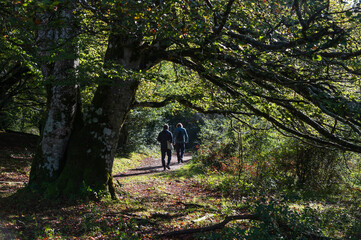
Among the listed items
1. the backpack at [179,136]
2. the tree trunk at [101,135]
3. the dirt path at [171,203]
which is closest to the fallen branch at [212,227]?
the dirt path at [171,203]

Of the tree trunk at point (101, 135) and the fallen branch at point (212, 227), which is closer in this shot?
the fallen branch at point (212, 227)

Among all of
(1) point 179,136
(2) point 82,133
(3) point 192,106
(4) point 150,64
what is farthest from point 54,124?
(1) point 179,136

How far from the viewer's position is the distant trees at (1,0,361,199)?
5.16 meters

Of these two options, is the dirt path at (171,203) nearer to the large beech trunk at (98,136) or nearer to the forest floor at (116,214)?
the forest floor at (116,214)

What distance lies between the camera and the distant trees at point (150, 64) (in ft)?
16.9

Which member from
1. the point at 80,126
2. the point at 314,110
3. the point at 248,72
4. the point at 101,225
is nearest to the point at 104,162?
the point at 80,126

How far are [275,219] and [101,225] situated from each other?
10.4ft

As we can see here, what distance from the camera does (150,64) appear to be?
7.32m

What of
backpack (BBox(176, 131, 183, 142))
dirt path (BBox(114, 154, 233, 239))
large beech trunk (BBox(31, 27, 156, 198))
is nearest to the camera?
dirt path (BBox(114, 154, 233, 239))

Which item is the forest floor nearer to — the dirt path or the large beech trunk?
the dirt path

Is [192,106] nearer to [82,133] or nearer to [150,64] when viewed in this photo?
[150,64]

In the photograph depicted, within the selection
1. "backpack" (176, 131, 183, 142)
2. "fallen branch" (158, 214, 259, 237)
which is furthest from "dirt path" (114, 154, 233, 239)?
"backpack" (176, 131, 183, 142)

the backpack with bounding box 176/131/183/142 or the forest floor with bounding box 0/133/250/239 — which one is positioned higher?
the backpack with bounding box 176/131/183/142

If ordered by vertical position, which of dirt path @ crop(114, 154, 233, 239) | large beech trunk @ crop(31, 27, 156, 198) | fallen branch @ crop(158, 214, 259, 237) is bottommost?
dirt path @ crop(114, 154, 233, 239)
